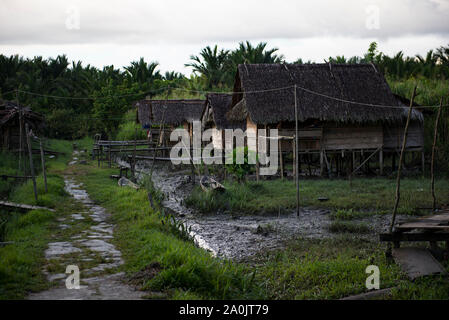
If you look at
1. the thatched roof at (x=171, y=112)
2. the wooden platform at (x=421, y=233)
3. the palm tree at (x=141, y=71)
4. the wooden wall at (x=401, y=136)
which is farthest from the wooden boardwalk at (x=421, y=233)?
the palm tree at (x=141, y=71)

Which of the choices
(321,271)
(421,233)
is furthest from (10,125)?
(421,233)

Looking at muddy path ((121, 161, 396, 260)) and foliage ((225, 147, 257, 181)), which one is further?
foliage ((225, 147, 257, 181))

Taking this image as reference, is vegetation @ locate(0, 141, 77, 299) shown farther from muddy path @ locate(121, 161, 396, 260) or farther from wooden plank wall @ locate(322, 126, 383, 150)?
wooden plank wall @ locate(322, 126, 383, 150)

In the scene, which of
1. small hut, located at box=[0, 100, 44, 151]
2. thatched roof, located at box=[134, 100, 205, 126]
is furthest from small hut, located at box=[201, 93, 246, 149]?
small hut, located at box=[0, 100, 44, 151]

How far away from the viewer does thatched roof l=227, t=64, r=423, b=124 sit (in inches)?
599

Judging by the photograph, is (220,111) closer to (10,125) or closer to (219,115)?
(219,115)

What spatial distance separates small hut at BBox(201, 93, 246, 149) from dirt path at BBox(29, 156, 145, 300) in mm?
11458

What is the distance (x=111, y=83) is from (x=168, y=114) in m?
7.59

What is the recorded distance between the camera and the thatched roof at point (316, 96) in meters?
15.2

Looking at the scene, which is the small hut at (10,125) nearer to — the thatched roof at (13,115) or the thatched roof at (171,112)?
the thatched roof at (13,115)

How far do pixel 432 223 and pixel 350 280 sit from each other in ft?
4.86

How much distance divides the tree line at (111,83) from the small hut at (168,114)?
4.14 m

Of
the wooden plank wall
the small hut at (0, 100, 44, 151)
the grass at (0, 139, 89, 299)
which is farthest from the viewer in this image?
the small hut at (0, 100, 44, 151)
